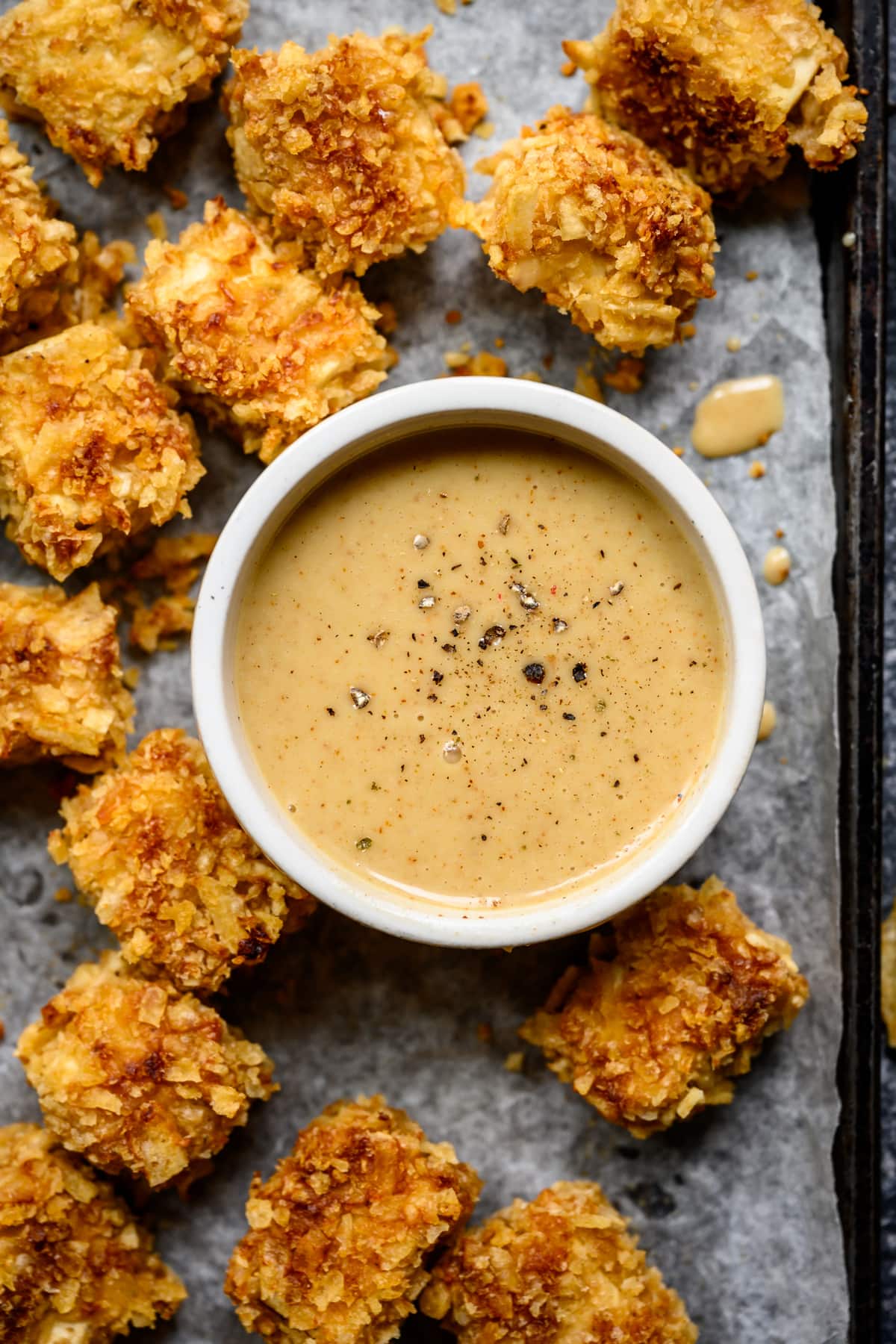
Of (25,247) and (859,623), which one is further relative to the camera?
(859,623)

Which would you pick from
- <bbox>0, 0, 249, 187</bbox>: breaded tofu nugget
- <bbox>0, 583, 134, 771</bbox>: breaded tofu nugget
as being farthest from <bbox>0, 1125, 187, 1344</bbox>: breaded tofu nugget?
<bbox>0, 0, 249, 187</bbox>: breaded tofu nugget

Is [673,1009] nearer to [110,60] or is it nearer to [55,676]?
[55,676]

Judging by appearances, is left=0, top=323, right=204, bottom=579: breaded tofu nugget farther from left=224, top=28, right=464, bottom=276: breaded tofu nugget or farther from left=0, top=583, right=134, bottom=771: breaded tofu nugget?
left=224, top=28, right=464, bottom=276: breaded tofu nugget

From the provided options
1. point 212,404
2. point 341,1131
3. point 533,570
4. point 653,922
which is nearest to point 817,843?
point 653,922

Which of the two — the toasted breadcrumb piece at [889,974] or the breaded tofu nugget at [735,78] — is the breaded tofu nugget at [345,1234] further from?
the breaded tofu nugget at [735,78]

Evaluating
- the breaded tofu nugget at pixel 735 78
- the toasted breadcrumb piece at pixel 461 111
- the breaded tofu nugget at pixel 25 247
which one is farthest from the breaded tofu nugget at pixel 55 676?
the breaded tofu nugget at pixel 735 78

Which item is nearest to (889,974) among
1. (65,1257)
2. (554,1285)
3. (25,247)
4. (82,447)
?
(554,1285)

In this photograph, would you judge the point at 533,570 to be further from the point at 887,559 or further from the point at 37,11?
the point at 37,11
